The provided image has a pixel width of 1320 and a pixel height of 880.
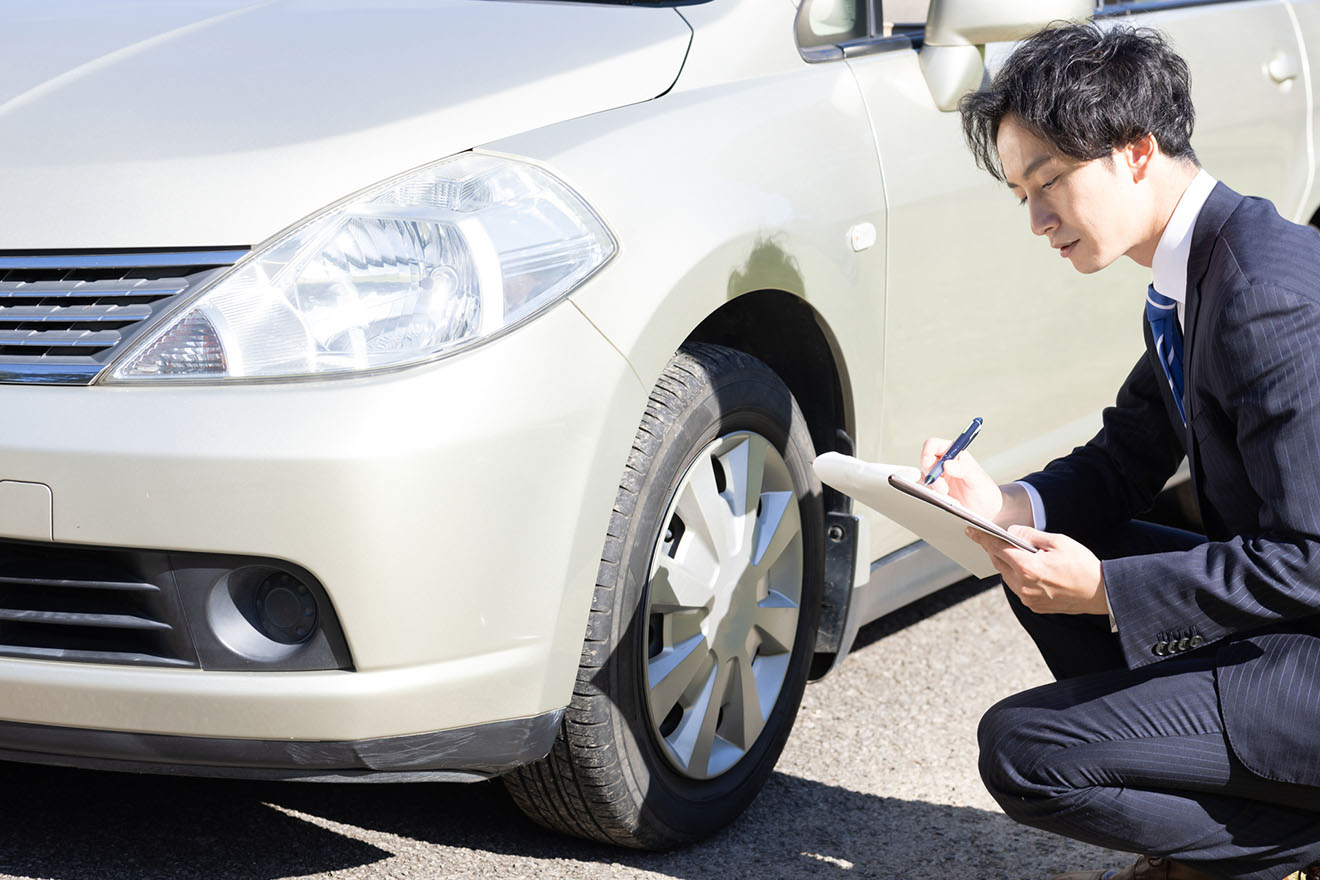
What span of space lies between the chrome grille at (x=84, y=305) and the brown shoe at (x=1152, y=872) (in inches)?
59.9

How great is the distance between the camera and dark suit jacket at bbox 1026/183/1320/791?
1937mm

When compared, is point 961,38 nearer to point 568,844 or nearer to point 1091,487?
point 1091,487

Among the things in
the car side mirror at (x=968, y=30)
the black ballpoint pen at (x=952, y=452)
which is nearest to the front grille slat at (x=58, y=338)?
the black ballpoint pen at (x=952, y=452)

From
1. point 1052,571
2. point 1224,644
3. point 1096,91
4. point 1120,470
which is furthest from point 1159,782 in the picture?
point 1096,91

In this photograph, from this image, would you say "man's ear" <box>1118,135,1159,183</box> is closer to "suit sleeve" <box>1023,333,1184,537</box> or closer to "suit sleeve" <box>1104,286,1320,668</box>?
"suit sleeve" <box>1104,286,1320,668</box>

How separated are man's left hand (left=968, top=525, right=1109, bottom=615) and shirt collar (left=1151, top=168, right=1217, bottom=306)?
1.31 feet

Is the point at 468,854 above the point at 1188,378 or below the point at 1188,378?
below

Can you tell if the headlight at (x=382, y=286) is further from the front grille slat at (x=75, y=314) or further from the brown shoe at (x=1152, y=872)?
the brown shoe at (x=1152, y=872)

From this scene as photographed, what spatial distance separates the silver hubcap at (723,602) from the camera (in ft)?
8.14

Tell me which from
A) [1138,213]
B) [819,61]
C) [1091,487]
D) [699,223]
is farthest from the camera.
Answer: [819,61]

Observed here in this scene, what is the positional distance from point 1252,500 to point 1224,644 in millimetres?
209

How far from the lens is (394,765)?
2107 mm

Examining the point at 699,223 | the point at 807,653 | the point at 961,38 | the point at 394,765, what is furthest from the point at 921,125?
the point at 394,765

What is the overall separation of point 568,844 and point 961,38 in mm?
1570
